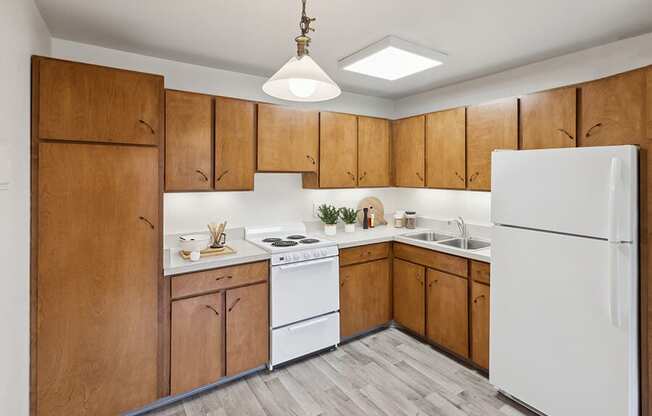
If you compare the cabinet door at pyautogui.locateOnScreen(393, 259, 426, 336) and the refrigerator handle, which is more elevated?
the refrigerator handle

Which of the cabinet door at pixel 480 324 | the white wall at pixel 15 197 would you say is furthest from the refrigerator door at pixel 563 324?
the white wall at pixel 15 197

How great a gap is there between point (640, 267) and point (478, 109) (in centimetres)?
163

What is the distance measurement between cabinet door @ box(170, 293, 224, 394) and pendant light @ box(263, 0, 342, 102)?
4.92ft

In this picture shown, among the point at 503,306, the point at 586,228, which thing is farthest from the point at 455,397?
the point at 586,228

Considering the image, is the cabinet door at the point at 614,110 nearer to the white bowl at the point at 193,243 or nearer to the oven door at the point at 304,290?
the oven door at the point at 304,290

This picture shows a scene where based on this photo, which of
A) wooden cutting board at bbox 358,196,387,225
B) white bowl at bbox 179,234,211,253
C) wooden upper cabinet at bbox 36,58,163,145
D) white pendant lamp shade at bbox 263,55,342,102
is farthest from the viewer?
wooden cutting board at bbox 358,196,387,225

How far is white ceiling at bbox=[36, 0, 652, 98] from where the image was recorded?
6.05 ft

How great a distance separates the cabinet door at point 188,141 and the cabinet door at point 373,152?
156 cm

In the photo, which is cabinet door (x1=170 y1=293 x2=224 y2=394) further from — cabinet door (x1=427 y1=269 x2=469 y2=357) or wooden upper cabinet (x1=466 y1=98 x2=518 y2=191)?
wooden upper cabinet (x1=466 y1=98 x2=518 y2=191)

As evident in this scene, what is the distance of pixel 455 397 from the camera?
2.31 metres

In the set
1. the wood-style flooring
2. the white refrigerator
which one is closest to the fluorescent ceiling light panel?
the white refrigerator

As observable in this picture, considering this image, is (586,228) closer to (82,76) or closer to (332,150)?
(332,150)

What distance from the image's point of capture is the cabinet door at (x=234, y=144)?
263cm

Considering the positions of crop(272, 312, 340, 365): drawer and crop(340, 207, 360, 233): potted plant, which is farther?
crop(340, 207, 360, 233): potted plant
